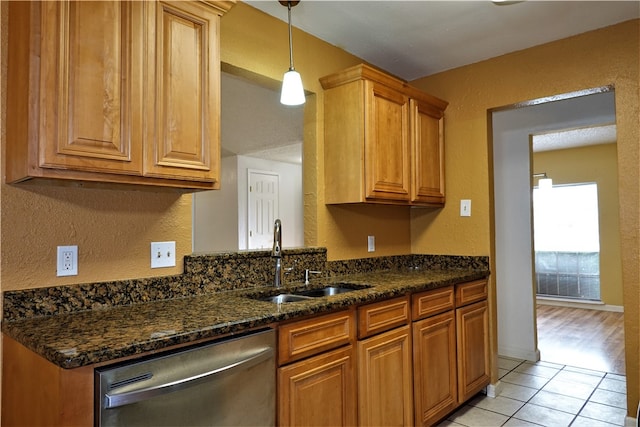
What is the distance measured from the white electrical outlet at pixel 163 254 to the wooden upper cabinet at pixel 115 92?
0.37 m

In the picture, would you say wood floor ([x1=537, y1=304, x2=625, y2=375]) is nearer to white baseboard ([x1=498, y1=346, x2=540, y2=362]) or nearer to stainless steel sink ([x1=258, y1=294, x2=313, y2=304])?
white baseboard ([x1=498, y1=346, x2=540, y2=362])

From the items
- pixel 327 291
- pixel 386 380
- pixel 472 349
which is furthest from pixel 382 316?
pixel 472 349

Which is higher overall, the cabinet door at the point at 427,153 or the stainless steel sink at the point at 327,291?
the cabinet door at the point at 427,153

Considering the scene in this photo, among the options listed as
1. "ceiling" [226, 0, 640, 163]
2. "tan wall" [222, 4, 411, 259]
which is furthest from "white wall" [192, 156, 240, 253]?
"tan wall" [222, 4, 411, 259]

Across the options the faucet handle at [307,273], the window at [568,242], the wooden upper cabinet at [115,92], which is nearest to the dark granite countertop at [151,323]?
the faucet handle at [307,273]

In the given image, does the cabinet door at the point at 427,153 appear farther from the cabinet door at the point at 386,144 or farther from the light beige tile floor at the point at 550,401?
the light beige tile floor at the point at 550,401

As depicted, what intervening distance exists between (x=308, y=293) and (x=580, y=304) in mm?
5388

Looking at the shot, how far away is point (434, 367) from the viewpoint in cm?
241

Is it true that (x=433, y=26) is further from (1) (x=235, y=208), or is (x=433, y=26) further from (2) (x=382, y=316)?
(1) (x=235, y=208)

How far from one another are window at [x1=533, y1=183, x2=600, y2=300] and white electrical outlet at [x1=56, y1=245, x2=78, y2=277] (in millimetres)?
5714

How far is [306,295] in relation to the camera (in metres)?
2.27

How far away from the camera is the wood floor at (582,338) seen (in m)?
3.63

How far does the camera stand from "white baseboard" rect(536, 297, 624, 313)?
5736 mm

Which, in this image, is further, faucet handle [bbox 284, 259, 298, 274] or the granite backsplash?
faucet handle [bbox 284, 259, 298, 274]
